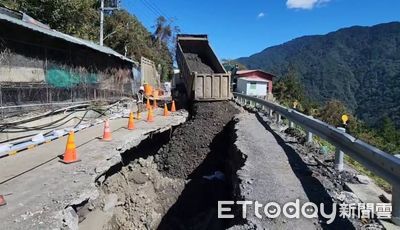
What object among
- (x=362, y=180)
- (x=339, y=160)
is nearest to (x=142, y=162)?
(x=339, y=160)

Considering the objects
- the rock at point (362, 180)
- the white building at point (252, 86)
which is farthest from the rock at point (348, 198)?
the white building at point (252, 86)

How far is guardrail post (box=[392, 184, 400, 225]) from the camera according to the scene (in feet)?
13.8

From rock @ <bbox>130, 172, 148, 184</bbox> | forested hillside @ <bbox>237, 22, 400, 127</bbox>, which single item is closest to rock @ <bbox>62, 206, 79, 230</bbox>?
rock @ <bbox>130, 172, 148, 184</bbox>

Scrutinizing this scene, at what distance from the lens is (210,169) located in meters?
12.7

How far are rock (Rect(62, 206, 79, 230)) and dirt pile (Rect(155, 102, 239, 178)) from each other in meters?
6.39

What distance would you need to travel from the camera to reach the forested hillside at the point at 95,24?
23234 mm

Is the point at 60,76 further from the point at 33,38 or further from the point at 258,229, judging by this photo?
the point at 258,229

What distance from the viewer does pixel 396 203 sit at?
4285 mm

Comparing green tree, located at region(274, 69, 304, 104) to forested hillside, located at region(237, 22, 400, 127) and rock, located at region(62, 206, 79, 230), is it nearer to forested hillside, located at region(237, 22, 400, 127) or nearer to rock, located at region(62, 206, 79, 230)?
forested hillside, located at region(237, 22, 400, 127)

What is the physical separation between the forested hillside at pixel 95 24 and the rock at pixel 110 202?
15.0 m

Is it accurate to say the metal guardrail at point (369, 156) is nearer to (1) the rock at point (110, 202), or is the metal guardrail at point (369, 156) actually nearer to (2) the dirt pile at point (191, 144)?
(1) the rock at point (110, 202)

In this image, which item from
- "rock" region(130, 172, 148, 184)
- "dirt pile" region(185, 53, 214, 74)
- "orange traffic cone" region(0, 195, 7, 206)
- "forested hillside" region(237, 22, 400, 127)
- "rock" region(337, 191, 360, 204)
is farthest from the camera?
"forested hillside" region(237, 22, 400, 127)

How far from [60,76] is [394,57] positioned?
171717 millimetres

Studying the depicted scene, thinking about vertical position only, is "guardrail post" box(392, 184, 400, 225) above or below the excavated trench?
above
